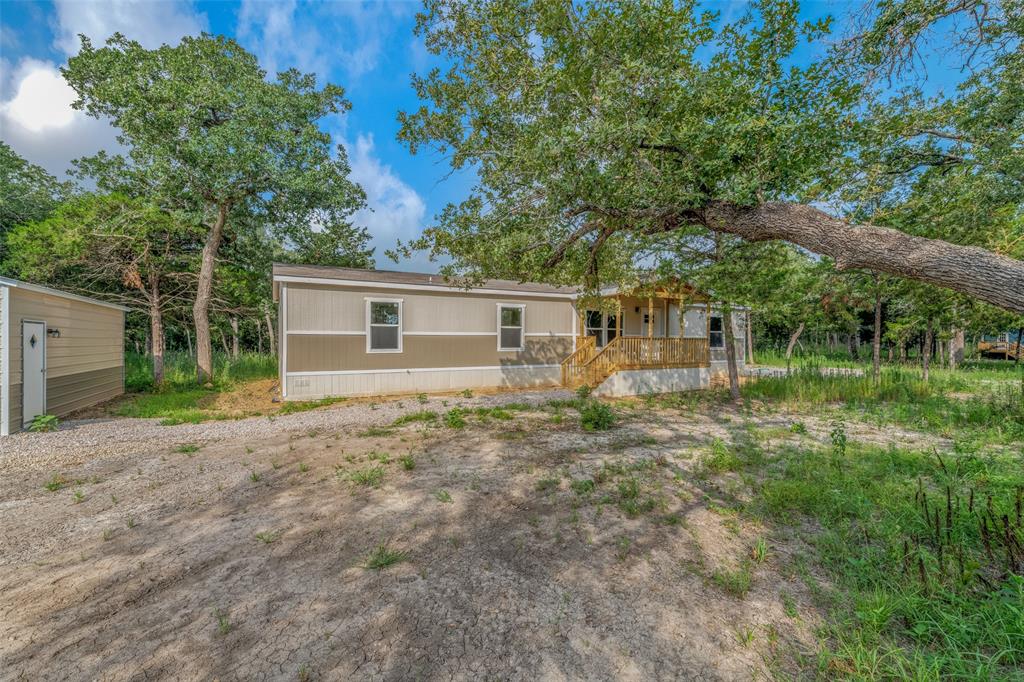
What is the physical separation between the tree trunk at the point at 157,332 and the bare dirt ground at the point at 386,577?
7.60 m

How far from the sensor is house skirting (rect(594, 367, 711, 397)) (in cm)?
1059

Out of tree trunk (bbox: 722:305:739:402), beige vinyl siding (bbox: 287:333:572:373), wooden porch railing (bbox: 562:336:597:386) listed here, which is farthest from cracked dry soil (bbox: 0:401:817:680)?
wooden porch railing (bbox: 562:336:597:386)

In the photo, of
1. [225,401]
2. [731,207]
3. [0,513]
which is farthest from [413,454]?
[225,401]

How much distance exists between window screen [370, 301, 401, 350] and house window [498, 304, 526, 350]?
2975 millimetres

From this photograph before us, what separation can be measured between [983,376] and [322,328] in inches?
756

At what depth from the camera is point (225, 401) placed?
9.26 meters

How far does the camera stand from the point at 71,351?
302 inches

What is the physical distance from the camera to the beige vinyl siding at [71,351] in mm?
6137

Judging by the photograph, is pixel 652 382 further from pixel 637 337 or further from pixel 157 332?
pixel 157 332

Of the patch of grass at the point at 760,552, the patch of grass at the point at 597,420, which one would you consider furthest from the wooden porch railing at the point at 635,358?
the patch of grass at the point at 760,552

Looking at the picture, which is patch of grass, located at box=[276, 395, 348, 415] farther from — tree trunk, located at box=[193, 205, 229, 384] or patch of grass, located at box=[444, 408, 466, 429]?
tree trunk, located at box=[193, 205, 229, 384]

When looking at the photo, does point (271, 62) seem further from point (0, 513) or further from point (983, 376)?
point (983, 376)

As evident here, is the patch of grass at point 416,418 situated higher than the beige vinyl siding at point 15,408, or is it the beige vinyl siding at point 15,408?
the beige vinyl siding at point 15,408

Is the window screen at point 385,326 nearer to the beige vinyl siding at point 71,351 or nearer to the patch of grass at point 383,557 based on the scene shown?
the beige vinyl siding at point 71,351
